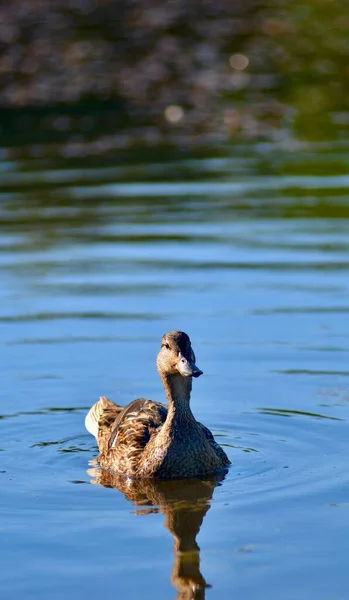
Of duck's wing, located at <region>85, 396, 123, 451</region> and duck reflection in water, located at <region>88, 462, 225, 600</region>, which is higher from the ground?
duck's wing, located at <region>85, 396, 123, 451</region>

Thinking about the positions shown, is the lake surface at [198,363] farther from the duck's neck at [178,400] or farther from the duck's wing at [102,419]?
the duck's neck at [178,400]

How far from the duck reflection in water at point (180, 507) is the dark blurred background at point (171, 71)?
14674 mm

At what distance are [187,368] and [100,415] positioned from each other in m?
1.43

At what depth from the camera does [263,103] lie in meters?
26.3

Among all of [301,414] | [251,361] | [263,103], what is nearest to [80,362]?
[251,361]

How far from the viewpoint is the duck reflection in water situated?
714cm

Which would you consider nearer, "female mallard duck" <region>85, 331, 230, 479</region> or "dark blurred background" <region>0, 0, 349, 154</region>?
"female mallard duck" <region>85, 331, 230, 479</region>

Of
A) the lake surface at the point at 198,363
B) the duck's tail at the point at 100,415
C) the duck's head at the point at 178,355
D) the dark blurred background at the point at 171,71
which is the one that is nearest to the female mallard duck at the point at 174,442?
the duck's head at the point at 178,355

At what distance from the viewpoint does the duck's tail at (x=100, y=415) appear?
9.79m

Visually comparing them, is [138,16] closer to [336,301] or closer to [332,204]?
[332,204]

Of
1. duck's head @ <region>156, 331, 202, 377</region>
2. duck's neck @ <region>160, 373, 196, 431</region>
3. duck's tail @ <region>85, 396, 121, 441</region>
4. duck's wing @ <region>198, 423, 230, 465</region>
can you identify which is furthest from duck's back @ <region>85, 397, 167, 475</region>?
duck's head @ <region>156, 331, 202, 377</region>

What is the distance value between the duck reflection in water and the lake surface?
0.02 m

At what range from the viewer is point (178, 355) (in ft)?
28.8

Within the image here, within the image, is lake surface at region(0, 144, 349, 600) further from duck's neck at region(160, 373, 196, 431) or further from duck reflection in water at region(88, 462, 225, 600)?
duck's neck at region(160, 373, 196, 431)
